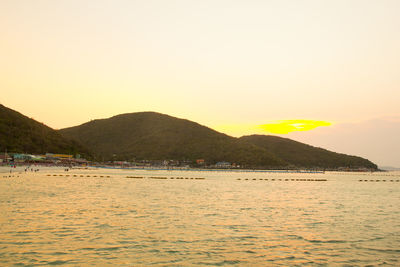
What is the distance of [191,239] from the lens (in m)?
24.6

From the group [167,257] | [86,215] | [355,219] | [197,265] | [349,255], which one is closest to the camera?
[197,265]

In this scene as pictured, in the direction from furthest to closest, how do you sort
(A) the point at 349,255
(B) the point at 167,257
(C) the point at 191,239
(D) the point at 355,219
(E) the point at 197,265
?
(D) the point at 355,219 < (C) the point at 191,239 < (A) the point at 349,255 < (B) the point at 167,257 < (E) the point at 197,265

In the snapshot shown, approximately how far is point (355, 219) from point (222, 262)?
2312 cm

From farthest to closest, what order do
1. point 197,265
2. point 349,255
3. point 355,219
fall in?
point 355,219 → point 349,255 → point 197,265

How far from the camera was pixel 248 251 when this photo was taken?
21453 millimetres

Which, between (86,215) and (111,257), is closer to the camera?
(111,257)

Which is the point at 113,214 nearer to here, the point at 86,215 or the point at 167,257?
the point at 86,215

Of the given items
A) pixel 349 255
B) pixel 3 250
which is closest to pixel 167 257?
pixel 3 250

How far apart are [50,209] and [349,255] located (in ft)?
94.1

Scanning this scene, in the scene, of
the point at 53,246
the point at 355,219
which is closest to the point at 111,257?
the point at 53,246

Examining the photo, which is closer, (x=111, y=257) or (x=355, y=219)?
(x=111, y=257)

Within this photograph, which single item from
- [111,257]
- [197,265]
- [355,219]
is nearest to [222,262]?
[197,265]

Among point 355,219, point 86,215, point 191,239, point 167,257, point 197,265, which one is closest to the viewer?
point 197,265

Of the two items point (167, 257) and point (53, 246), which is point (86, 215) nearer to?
point (53, 246)
